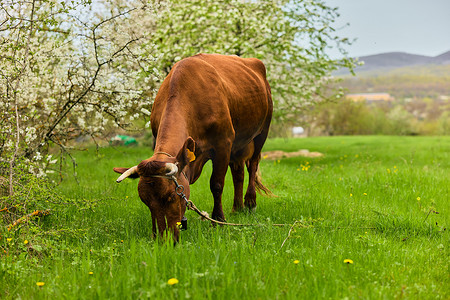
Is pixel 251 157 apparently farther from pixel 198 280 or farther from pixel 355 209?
pixel 198 280

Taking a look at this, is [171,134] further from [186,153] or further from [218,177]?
[218,177]

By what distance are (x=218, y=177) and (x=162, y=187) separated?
5.41 ft

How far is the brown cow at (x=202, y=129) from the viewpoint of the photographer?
3855mm

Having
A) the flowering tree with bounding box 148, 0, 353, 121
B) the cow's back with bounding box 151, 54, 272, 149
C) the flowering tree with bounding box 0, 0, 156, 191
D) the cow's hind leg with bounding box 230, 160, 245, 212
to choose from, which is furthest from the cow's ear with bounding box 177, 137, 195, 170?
the flowering tree with bounding box 148, 0, 353, 121

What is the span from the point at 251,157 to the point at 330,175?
3.22m

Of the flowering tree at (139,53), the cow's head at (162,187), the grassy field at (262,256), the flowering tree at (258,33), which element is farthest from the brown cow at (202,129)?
the flowering tree at (258,33)

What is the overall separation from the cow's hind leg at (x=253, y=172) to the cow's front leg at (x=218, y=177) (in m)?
1.00

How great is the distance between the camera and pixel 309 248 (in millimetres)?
3883

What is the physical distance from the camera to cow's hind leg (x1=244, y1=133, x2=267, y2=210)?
21.4 ft

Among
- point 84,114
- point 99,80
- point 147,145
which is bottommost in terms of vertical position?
point 147,145

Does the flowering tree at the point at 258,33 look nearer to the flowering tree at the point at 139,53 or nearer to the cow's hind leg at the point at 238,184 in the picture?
the flowering tree at the point at 139,53

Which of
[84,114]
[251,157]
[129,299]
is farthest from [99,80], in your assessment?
[129,299]

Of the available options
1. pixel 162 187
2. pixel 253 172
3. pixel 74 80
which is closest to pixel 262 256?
pixel 162 187

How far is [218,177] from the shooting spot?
5.36 m
